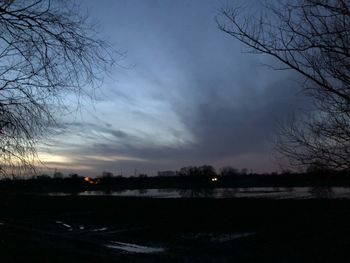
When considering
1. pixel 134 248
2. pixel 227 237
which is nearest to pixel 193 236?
pixel 227 237

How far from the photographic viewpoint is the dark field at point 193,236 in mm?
14047

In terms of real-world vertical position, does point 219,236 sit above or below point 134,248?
above

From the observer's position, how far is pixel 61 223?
1056 inches

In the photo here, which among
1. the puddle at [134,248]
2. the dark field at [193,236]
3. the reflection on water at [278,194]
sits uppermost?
the reflection on water at [278,194]

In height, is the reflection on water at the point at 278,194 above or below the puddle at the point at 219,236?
above

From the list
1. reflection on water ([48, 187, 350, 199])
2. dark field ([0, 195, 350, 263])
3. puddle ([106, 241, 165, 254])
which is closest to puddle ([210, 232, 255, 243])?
dark field ([0, 195, 350, 263])

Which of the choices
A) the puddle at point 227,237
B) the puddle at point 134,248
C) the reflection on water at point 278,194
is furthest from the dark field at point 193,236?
the reflection on water at point 278,194

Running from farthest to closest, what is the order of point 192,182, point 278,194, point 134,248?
point 192,182
point 278,194
point 134,248

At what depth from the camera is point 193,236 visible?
18.9 metres

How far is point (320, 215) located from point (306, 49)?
17.3 metres

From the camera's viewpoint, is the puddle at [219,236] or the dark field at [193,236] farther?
the puddle at [219,236]

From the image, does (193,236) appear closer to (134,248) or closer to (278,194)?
(134,248)

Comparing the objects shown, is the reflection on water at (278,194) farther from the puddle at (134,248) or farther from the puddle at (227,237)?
the puddle at (134,248)

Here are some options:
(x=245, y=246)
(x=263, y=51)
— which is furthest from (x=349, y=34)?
(x=245, y=246)
